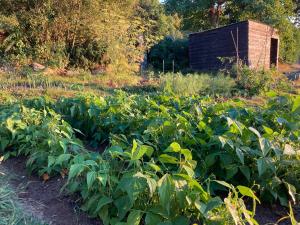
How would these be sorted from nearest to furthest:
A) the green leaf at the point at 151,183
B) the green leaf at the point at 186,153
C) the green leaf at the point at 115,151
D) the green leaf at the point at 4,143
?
the green leaf at the point at 151,183 → the green leaf at the point at 186,153 → the green leaf at the point at 115,151 → the green leaf at the point at 4,143

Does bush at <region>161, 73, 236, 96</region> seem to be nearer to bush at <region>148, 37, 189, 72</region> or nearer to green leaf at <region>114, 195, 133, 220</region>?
green leaf at <region>114, 195, 133, 220</region>

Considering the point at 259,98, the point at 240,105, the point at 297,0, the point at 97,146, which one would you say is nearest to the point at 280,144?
the point at 240,105

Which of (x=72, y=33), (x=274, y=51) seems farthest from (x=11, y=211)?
(x=274, y=51)

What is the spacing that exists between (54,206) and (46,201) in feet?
0.33

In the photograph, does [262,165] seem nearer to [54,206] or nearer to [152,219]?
[152,219]

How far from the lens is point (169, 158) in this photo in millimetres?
1713

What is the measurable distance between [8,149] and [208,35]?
40.1 feet

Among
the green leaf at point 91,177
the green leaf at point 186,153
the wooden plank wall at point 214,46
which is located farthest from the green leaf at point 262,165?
the wooden plank wall at point 214,46

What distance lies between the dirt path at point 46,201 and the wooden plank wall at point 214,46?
11256 mm

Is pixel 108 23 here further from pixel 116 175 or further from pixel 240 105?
pixel 116 175

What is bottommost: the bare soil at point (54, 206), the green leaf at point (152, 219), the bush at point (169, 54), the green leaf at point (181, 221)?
the bare soil at point (54, 206)

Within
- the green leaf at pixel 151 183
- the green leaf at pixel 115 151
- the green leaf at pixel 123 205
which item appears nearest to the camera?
the green leaf at pixel 151 183

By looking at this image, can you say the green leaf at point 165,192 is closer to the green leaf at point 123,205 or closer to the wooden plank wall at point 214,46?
the green leaf at point 123,205

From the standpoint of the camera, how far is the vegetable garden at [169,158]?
4.92 feet
